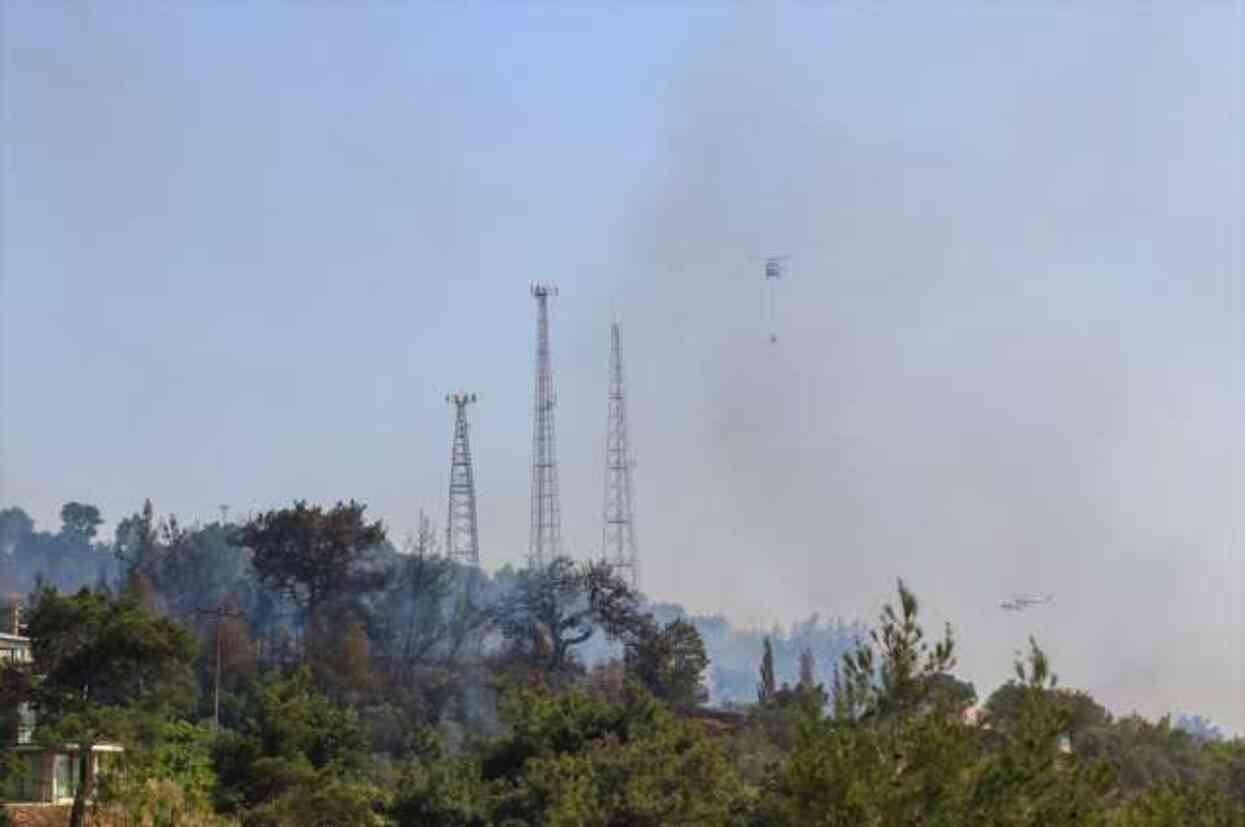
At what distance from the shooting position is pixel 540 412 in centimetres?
11444

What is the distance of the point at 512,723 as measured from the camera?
54.2m

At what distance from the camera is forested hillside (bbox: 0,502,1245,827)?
71.7 ft

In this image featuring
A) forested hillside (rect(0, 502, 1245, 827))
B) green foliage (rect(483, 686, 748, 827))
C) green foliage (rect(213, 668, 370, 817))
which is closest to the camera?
forested hillside (rect(0, 502, 1245, 827))

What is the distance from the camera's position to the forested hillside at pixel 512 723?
21.8m

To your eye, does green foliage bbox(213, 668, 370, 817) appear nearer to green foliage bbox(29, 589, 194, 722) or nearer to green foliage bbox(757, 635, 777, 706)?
green foliage bbox(29, 589, 194, 722)

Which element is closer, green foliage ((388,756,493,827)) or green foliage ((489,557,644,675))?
green foliage ((388,756,493,827))

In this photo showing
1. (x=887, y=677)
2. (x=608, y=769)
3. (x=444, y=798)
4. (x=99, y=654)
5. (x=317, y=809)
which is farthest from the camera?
(x=99, y=654)

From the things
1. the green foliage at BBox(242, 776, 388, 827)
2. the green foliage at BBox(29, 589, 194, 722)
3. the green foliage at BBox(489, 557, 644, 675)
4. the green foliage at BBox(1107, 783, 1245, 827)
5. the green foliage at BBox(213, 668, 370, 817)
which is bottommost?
the green foliage at BBox(1107, 783, 1245, 827)

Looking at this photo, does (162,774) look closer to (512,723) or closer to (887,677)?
(512,723)

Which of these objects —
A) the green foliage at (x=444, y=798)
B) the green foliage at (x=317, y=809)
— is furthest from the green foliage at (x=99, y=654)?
the green foliage at (x=444, y=798)

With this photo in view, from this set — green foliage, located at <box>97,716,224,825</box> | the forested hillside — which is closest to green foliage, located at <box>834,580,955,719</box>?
the forested hillside

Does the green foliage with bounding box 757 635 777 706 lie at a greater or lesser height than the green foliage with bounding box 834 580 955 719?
greater

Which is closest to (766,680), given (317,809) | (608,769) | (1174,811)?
(317,809)

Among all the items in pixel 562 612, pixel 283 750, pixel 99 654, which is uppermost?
pixel 562 612
